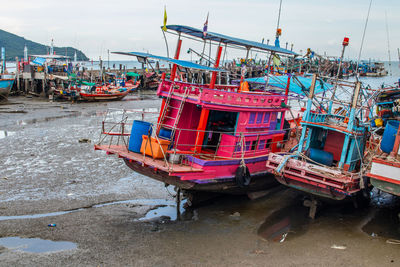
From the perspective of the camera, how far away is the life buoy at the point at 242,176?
36.6ft

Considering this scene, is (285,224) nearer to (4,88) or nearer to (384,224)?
(384,224)

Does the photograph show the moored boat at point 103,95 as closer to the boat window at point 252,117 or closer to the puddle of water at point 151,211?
the puddle of water at point 151,211

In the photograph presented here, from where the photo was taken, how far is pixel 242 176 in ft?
36.7

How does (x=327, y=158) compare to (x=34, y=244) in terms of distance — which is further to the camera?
(x=327, y=158)

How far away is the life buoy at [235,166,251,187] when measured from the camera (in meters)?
11.1

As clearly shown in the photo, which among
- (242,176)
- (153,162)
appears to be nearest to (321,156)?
(242,176)

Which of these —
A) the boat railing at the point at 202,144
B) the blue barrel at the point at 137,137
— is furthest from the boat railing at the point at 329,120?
the blue barrel at the point at 137,137

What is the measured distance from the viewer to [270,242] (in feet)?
30.8

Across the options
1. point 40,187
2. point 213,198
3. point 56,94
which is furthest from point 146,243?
point 56,94

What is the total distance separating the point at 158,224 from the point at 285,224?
375 cm

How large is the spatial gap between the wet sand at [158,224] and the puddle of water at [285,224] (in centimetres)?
3

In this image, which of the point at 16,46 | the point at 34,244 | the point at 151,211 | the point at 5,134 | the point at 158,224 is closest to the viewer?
the point at 34,244

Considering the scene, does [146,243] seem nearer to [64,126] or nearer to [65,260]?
[65,260]

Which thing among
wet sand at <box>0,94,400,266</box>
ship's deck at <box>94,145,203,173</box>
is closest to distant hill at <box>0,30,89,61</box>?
wet sand at <box>0,94,400,266</box>
